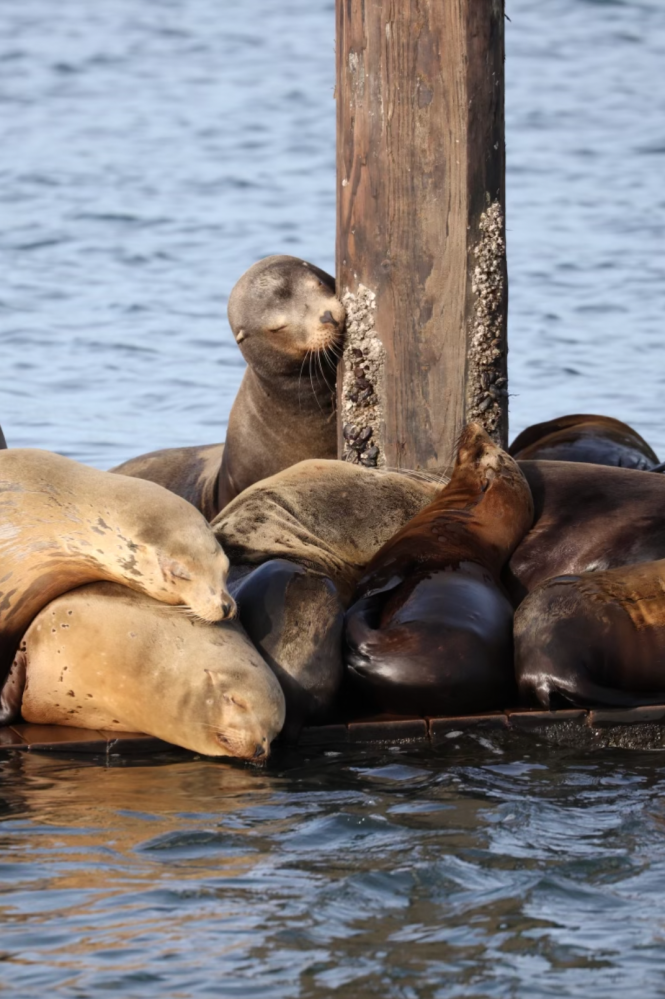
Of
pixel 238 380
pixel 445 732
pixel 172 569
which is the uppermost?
pixel 172 569

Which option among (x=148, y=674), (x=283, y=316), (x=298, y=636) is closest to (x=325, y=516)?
(x=298, y=636)

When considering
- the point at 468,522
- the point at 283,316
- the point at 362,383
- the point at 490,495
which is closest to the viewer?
the point at 468,522

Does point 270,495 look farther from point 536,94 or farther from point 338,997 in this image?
point 536,94

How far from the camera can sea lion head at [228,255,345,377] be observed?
7.35 metres

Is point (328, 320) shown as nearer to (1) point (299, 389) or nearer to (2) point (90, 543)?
(1) point (299, 389)

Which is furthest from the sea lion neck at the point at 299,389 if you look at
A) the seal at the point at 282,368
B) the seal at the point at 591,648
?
the seal at the point at 591,648

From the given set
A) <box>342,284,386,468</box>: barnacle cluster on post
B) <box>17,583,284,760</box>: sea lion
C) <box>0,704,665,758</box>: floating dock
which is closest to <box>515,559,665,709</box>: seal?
<box>0,704,665,758</box>: floating dock

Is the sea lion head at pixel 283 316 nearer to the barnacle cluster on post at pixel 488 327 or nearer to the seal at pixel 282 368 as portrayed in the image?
the seal at pixel 282 368

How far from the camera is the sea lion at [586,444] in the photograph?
25.5ft

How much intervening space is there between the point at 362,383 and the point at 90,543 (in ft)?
6.82

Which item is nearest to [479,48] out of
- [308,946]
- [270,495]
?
[270,495]

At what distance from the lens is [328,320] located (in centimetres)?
706

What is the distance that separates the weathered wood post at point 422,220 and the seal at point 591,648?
164 cm

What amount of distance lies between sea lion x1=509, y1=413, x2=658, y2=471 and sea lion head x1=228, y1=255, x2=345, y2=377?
1073 millimetres
